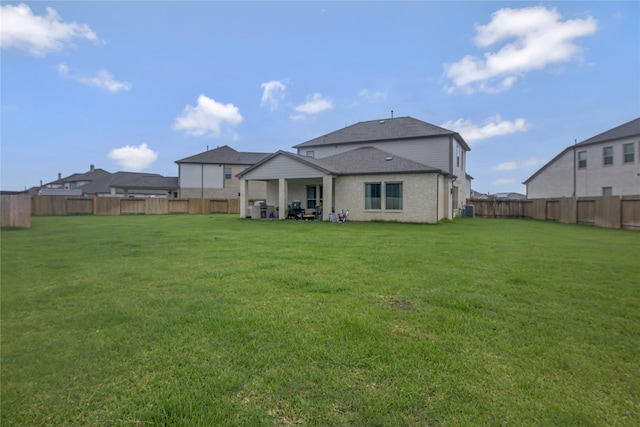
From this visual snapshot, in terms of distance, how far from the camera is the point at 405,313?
3.87 m

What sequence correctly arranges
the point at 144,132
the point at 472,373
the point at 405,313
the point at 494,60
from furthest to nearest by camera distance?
the point at 144,132 < the point at 494,60 < the point at 405,313 < the point at 472,373

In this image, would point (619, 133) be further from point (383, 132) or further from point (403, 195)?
point (403, 195)

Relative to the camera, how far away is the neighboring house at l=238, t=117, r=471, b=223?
18266mm

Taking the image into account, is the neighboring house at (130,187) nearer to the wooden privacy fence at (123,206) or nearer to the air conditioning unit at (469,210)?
the wooden privacy fence at (123,206)

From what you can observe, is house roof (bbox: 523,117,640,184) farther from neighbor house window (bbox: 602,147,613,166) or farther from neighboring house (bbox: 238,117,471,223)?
neighboring house (bbox: 238,117,471,223)

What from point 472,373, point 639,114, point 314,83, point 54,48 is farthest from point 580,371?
point 639,114

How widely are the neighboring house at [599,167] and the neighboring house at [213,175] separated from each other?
32944 millimetres

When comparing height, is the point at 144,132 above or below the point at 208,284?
above

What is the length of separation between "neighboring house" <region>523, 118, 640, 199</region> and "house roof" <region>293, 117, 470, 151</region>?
884 centimetres

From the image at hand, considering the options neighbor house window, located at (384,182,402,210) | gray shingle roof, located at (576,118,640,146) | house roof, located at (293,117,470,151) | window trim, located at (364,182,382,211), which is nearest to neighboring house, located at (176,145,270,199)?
house roof, located at (293,117,470,151)

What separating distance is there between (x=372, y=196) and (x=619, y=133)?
66.4 feet

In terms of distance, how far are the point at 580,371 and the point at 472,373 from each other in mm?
957

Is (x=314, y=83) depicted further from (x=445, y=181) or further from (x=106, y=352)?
(x=106, y=352)

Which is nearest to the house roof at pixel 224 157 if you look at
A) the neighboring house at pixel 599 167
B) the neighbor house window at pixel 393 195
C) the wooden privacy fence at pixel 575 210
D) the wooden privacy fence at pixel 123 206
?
the wooden privacy fence at pixel 123 206
